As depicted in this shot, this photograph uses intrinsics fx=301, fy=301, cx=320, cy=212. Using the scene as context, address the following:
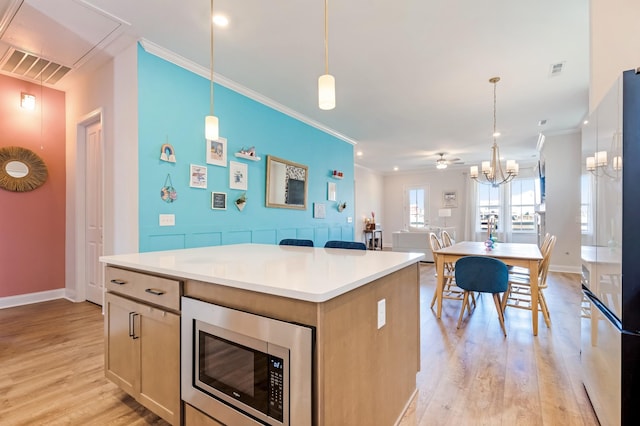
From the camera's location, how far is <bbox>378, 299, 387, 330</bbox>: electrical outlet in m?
1.43

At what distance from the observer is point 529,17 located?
2496mm

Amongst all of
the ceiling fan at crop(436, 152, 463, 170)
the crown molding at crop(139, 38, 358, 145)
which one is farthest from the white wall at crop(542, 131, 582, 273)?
the crown molding at crop(139, 38, 358, 145)

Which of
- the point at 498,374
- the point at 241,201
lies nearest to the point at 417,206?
the point at 241,201

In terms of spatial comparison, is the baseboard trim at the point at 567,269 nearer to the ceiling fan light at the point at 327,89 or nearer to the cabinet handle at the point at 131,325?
the ceiling fan light at the point at 327,89

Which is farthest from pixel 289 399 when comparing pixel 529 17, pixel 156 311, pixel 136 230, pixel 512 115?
pixel 512 115

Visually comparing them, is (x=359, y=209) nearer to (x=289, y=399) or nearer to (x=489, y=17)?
(x=489, y=17)

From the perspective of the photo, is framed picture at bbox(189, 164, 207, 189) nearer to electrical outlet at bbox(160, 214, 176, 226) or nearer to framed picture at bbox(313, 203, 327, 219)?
electrical outlet at bbox(160, 214, 176, 226)

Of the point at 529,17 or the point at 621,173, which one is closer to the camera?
the point at 621,173

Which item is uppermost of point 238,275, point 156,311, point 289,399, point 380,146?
point 380,146

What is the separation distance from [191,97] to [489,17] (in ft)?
9.67

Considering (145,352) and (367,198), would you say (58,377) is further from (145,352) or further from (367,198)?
(367,198)

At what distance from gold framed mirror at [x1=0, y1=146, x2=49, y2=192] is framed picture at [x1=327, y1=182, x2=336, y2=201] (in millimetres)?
4093

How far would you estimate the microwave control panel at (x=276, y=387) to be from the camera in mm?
1115

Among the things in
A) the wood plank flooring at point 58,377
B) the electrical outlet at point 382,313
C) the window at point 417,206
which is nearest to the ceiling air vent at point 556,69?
the electrical outlet at point 382,313
